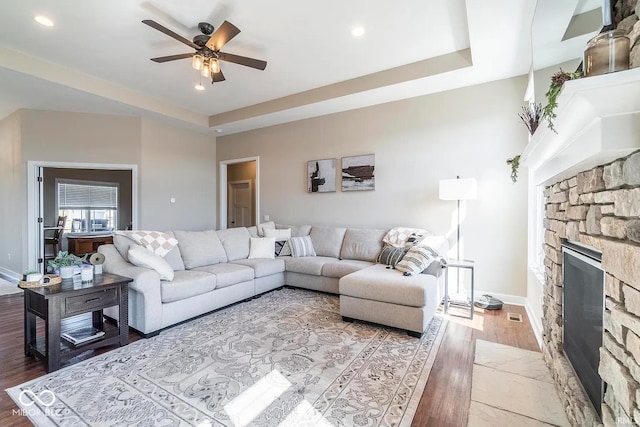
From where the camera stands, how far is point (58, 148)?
4789mm

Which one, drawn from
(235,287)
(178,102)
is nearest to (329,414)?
(235,287)

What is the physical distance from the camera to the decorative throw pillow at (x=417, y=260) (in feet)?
10.0

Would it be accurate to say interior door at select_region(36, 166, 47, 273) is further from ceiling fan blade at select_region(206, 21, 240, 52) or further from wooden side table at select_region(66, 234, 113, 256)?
ceiling fan blade at select_region(206, 21, 240, 52)

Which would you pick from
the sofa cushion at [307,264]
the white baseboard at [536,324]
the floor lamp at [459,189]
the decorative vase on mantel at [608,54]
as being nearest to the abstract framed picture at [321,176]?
the sofa cushion at [307,264]

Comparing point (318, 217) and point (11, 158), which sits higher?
point (11, 158)

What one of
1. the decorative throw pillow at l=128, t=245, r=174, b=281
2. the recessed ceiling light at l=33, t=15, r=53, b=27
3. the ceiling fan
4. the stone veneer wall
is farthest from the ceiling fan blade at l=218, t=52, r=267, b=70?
the stone veneer wall

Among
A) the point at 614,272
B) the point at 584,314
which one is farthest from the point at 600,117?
the point at 584,314

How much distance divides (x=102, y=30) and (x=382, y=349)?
412cm

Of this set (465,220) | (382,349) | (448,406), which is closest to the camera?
(448,406)

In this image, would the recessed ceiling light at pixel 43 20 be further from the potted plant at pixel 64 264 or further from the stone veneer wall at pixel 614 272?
the stone veneer wall at pixel 614 272

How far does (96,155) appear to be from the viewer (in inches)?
195

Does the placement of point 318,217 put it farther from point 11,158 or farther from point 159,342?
point 11,158

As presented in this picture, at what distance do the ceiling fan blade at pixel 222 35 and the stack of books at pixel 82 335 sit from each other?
2794mm

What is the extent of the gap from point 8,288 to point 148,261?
11.3ft
